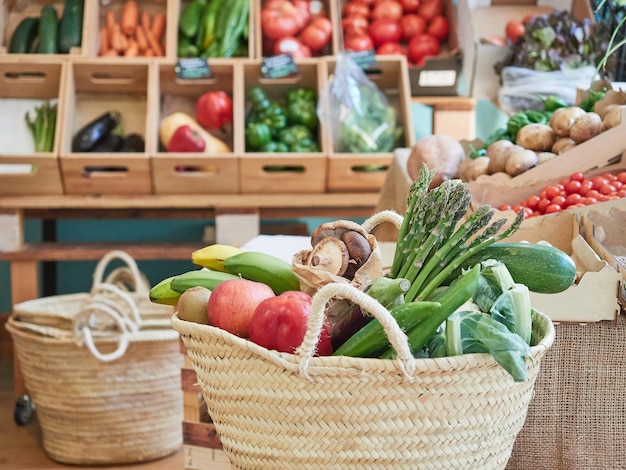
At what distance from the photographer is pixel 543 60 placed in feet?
9.94

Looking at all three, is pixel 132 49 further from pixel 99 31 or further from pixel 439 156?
pixel 439 156

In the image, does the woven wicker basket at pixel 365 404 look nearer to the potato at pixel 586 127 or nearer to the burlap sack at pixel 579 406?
the burlap sack at pixel 579 406

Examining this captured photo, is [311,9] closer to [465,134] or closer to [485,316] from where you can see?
[465,134]

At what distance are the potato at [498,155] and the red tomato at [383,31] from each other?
1592 mm

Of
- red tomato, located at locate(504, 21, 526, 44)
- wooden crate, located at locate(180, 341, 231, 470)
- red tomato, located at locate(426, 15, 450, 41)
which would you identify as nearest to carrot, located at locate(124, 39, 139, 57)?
red tomato, located at locate(426, 15, 450, 41)

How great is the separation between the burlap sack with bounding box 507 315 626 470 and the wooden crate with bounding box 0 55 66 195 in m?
2.36

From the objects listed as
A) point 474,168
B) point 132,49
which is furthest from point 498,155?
point 132,49

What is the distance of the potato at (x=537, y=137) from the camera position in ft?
7.17

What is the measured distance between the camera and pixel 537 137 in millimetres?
2197

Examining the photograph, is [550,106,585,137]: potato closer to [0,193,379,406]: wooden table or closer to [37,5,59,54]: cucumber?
[0,193,379,406]: wooden table

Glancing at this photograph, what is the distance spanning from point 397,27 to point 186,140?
1157 mm

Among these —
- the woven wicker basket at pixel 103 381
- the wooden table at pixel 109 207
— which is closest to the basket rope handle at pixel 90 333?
the woven wicker basket at pixel 103 381

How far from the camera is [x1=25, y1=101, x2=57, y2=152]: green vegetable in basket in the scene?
3.33 meters

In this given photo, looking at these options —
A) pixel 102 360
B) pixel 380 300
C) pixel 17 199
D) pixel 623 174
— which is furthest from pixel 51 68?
pixel 380 300
